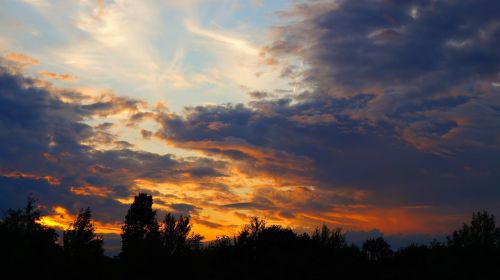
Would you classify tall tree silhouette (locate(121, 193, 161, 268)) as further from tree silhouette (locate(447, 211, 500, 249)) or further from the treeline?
tree silhouette (locate(447, 211, 500, 249))

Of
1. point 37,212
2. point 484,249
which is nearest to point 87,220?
point 37,212

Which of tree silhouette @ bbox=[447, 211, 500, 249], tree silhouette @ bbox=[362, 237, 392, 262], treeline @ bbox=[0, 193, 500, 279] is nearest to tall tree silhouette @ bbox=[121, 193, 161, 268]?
treeline @ bbox=[0, 193, 500, 279]

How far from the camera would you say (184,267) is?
46.4 m

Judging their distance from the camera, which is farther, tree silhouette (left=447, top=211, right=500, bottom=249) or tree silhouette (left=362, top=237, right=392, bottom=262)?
tree silhouette (left=447, top=211, right=500, bottom=249)

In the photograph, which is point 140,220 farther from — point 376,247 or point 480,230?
point 480,230

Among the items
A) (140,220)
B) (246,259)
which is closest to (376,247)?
(246,259)

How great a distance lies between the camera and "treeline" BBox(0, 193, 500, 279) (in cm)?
3994

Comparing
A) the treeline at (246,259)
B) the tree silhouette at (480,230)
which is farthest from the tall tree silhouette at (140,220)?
the tree silhouette at (480,230)

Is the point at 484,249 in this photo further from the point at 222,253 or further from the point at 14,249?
the point at 14,249

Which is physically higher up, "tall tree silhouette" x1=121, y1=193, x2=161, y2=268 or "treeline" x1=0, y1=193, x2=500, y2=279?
"tall tree silhouette" x1=121, y1=193, x2=161, y2=268

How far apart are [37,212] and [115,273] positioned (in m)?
44.6

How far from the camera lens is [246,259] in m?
60.8

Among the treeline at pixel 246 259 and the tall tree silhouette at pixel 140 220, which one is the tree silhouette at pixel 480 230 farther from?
the tall tree silhouette at pixel 140 220

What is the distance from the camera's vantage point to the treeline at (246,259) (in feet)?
131
